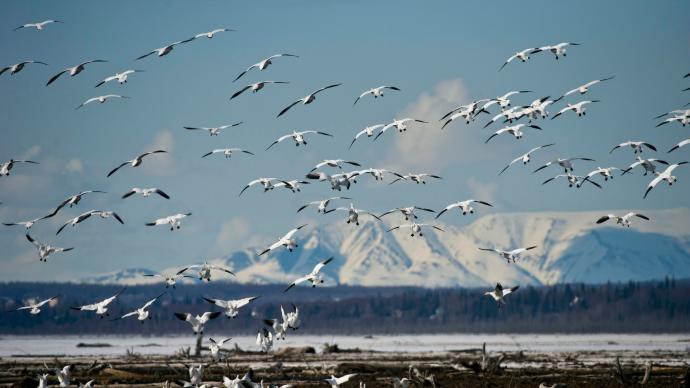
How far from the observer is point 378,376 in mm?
66625

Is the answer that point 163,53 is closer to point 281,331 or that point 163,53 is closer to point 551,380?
point 281,331

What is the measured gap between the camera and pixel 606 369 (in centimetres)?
6988

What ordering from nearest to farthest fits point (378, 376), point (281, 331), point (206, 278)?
point (281, 331) → point (206, 278) → point (378, 376)

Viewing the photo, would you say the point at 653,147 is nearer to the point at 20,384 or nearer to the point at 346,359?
the point at 20,384

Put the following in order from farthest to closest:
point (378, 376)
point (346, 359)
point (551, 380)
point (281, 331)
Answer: point (346, 359) → point (378, 376) → point (551, 380) → point (281, 331)

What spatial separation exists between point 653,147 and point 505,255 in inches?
328

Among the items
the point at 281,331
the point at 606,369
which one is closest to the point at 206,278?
the point at 281,331

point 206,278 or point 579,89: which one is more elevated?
point 579,89

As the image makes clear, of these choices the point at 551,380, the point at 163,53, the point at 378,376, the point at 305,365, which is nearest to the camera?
the point at 163,53

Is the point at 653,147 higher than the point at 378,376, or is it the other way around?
the point at 653,147

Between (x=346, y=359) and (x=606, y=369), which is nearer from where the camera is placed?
(x=606, y=369)

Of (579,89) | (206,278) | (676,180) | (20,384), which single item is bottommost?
(20,384)

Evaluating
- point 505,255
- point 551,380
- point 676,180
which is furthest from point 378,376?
point 676,180

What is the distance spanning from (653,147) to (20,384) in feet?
90.1
